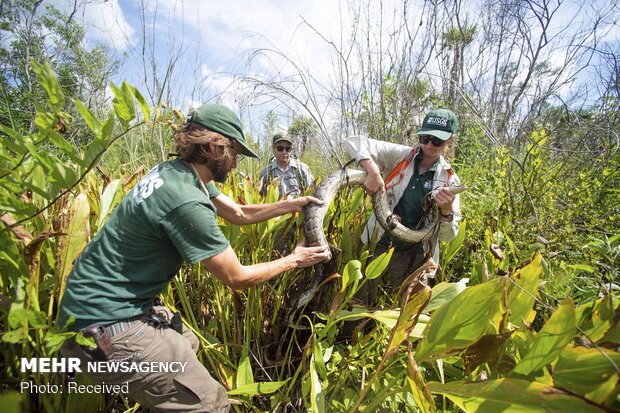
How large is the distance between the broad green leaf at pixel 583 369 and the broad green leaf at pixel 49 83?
146 centimetres

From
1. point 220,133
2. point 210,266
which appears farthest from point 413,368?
point 220,133

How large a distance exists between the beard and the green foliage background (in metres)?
0.25

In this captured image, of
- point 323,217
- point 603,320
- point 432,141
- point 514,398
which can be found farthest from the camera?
point 432,141

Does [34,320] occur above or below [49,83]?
below

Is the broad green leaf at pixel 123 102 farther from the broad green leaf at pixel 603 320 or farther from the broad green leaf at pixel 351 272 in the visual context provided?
the broad green leaf at pixel 603 320

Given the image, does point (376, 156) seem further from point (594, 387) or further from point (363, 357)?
point (594, 387)

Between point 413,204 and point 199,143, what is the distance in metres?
1.42

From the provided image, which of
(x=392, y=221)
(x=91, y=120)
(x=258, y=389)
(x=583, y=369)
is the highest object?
(x=91, y=120)

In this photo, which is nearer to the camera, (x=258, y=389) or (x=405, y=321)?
(x=405, y=321)

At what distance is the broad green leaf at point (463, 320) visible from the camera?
85cm

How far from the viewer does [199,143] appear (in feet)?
4.14

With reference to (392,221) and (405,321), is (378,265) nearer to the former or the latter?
(405,321)

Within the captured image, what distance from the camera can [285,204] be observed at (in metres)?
1.75

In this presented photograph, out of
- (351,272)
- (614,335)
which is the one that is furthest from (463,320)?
(351,272)
